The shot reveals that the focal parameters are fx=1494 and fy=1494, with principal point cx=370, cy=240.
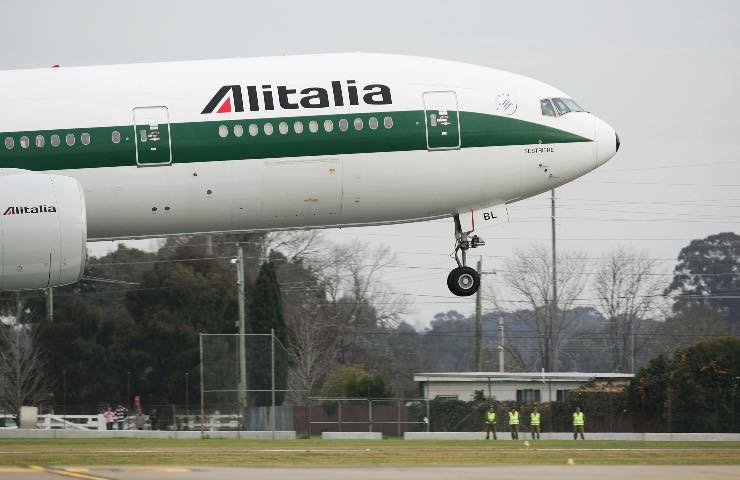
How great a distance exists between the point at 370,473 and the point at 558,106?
13834 mm

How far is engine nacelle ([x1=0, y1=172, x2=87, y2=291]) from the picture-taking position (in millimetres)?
34219

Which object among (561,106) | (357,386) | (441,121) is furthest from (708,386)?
(441,121)

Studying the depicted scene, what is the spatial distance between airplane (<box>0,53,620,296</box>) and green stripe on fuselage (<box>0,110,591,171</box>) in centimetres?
3

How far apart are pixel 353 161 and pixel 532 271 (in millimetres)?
71605

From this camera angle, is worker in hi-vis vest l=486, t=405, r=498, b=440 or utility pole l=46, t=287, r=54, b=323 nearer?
worker in hi-vis vest l=486, t=405, r=498, b=440

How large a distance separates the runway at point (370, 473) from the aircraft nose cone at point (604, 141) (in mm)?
9911

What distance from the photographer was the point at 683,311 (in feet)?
401

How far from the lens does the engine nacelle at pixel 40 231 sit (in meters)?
34.2

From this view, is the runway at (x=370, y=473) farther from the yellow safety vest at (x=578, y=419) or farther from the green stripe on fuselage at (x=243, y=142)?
the yellow safety vest at (x=578, y=419)

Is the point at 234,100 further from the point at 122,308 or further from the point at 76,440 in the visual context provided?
the point at 122,308

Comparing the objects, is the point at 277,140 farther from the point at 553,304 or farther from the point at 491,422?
the point at 553,304

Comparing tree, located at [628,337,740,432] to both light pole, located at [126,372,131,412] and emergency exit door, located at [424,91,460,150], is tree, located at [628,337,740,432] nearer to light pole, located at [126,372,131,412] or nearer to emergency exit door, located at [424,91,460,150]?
emergency exit door, located at [424,91,460,150]

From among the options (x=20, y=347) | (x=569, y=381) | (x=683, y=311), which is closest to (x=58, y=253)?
(x=569, y=381)

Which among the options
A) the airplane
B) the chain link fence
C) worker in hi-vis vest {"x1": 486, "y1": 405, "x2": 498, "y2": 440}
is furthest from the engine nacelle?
worker in hi-vis vest {"x1": 486, "y1": 405, "x2": 498, "y2": 440}
